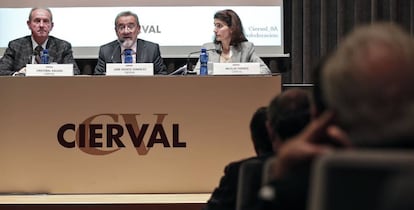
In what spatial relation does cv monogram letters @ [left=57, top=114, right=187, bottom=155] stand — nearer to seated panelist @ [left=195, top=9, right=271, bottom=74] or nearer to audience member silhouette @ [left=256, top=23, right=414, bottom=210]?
seated panelist @ [left=195, top=9, right=271, bottom=74]

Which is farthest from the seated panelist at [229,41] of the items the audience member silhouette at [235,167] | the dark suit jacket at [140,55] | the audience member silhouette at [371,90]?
the audience member silhouette at [371,90]

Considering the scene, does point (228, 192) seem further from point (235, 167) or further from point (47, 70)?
point (47, 70)

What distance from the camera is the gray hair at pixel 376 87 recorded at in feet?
2.76

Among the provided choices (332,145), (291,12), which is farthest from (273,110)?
(291,12)

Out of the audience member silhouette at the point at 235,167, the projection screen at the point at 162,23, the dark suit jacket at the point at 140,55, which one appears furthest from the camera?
the projection screen at the point at 162,23

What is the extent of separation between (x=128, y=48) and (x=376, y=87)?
426 cm

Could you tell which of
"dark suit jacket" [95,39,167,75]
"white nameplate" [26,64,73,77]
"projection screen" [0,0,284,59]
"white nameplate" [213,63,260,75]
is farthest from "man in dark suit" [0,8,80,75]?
"white nameplate" [213,63,260,75]

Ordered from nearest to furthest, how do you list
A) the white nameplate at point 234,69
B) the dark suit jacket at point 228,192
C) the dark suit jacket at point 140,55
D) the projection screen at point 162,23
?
the dark suit jacket at point 228,192, the white nameplate at point 234,69, the dark suit jacket at point 140,55, the projection screen at point 162,23

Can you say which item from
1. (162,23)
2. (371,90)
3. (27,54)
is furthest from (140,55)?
(371,90)

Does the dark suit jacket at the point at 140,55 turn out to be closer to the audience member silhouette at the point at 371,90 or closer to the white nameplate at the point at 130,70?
the white nameplate at the point at 130,70

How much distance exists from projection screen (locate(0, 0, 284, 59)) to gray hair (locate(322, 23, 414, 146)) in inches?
207

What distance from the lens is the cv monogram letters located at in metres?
3.12

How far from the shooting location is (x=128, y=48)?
197 inches

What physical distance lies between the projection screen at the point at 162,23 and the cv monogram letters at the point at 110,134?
3.03 m
